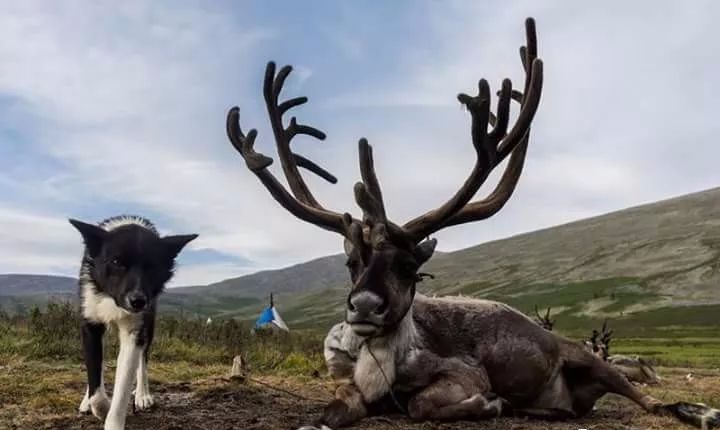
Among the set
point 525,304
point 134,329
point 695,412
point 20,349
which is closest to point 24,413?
point 134,329

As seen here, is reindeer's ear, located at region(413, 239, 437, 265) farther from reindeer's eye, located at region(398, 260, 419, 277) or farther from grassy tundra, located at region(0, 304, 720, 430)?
grassy tundra, located at region(0, 304, 720, 430)

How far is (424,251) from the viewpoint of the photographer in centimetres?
767

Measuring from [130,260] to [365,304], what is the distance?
203 cm

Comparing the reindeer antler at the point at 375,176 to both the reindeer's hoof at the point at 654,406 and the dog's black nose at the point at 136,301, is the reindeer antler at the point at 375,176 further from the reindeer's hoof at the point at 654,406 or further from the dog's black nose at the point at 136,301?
the reindeer's hoof at the point at 654,406

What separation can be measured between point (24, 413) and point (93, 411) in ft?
2.95

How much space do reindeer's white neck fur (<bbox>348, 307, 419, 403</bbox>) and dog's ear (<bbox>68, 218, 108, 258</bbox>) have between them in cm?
264

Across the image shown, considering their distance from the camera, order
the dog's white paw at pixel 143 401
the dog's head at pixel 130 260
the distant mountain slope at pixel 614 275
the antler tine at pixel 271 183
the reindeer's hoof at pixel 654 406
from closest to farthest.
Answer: the dog's head at pixel 130 260, the dog's white paw at pixel 143 401, the reindeer's hoof at pixel 654 406, the antler tine at pixel 271 183, the distant mountain slope at pixel 614 275

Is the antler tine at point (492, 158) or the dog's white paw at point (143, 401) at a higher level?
A: the antler tine at point (492, 158)

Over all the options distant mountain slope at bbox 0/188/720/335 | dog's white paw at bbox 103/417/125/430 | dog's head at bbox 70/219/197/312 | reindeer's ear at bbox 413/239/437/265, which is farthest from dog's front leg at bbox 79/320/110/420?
distant mountain slope at bbox 0/188/720/335

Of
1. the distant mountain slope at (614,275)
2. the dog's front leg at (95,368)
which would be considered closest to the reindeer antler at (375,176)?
the dog's front leg at (95,368)

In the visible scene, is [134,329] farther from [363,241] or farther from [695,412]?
[695,412]

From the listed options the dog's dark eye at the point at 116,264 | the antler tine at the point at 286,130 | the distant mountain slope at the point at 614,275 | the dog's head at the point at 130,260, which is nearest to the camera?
the dog's head at the point at 130,260

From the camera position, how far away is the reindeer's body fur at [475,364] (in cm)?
752

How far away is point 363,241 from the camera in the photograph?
7480 millimetres
